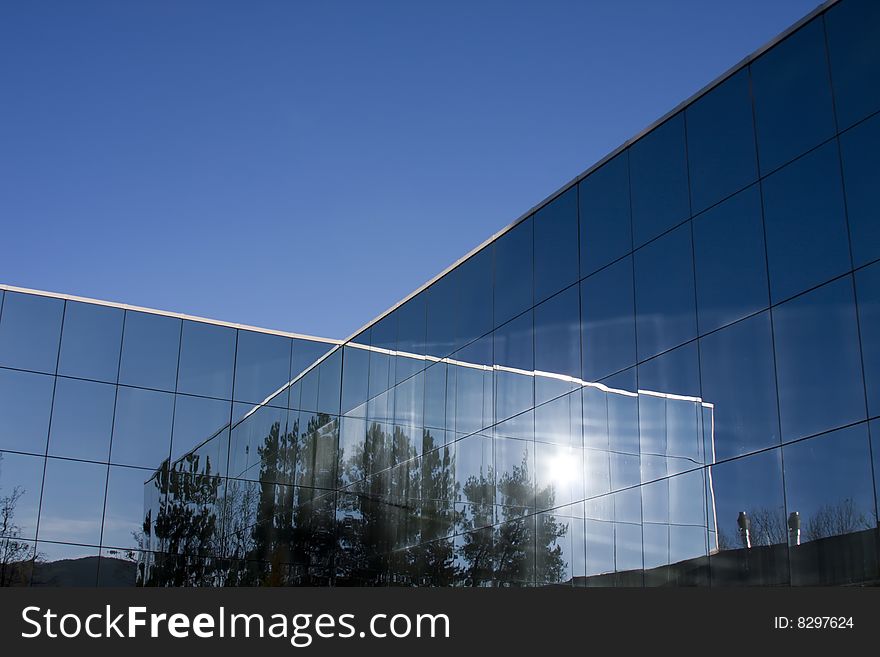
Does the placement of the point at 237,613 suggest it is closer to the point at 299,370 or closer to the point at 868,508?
the point at 868,508

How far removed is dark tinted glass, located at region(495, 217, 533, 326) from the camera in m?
28.7

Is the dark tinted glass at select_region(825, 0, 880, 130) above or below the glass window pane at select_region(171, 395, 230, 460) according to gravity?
above

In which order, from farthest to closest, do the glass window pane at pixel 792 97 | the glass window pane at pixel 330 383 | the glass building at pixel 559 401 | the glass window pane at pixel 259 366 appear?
the glass window pane at pixel 330 383 < the glass window pane at pixel 259 366 < the glass window pane at pixel 792 97 < the glass building at pixel 559 401

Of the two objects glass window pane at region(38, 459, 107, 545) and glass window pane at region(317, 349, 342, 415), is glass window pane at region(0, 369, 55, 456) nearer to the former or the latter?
glass window pane at region(38, 459, 107, 545)

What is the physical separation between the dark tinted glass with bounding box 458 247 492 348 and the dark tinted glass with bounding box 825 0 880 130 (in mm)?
12605

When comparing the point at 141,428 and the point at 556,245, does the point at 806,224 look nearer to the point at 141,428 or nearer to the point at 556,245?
the point at 556,245

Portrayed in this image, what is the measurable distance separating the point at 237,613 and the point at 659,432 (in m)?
13.5

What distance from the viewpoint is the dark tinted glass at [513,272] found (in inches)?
1129

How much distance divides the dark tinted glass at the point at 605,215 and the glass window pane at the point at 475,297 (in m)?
4.65

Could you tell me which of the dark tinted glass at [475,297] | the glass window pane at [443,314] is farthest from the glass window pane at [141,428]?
the dark tinted glass at [475,297]

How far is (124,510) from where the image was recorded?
3378 cm

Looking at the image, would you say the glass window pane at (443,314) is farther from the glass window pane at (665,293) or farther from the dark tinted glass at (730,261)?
the dark tinted glass at (730,261)

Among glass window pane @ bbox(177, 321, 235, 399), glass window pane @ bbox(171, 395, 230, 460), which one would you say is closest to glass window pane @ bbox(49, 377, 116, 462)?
glass window pane @ bbox(171, 395, 230, 460)

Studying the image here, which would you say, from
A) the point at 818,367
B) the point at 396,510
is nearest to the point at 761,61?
the point at 818,367
